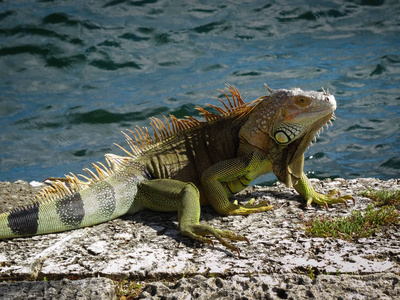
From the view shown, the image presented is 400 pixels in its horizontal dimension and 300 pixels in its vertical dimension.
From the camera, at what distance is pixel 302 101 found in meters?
4.11

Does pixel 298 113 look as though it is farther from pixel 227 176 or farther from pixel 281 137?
pixel 227 176

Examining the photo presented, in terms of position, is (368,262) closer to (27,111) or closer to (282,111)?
(282,111)

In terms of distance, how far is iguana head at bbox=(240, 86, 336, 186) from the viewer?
4.08 metres

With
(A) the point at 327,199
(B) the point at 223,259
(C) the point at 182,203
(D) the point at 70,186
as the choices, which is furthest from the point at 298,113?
(D) the point at 70,186

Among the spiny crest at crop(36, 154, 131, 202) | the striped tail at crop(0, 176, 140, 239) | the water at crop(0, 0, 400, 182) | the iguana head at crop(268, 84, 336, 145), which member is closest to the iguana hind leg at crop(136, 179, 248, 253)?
the striped tail at crop(0, 176, 140, 239)

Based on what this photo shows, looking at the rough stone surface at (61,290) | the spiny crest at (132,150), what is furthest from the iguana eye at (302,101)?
the rough stone surface at (61,290)

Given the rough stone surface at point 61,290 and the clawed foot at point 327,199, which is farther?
the clawed foot at point 327,199

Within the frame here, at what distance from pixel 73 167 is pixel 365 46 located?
329 inches

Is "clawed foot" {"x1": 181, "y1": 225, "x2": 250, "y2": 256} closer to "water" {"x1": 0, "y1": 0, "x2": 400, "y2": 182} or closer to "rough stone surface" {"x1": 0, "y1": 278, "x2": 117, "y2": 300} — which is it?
"rough stone surface" {"x1": 0, "y1": 278, "x2": 117, "y2": 300}

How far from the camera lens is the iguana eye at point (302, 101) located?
409 cm

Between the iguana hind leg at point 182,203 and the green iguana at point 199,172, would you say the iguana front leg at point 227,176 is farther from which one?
the iguana hind leg at point 182,203

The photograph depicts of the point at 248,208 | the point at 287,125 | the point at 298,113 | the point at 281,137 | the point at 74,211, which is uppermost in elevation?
the point at 298,113

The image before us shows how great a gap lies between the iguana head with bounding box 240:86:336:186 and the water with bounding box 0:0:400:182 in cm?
410

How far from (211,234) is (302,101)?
132 cm
